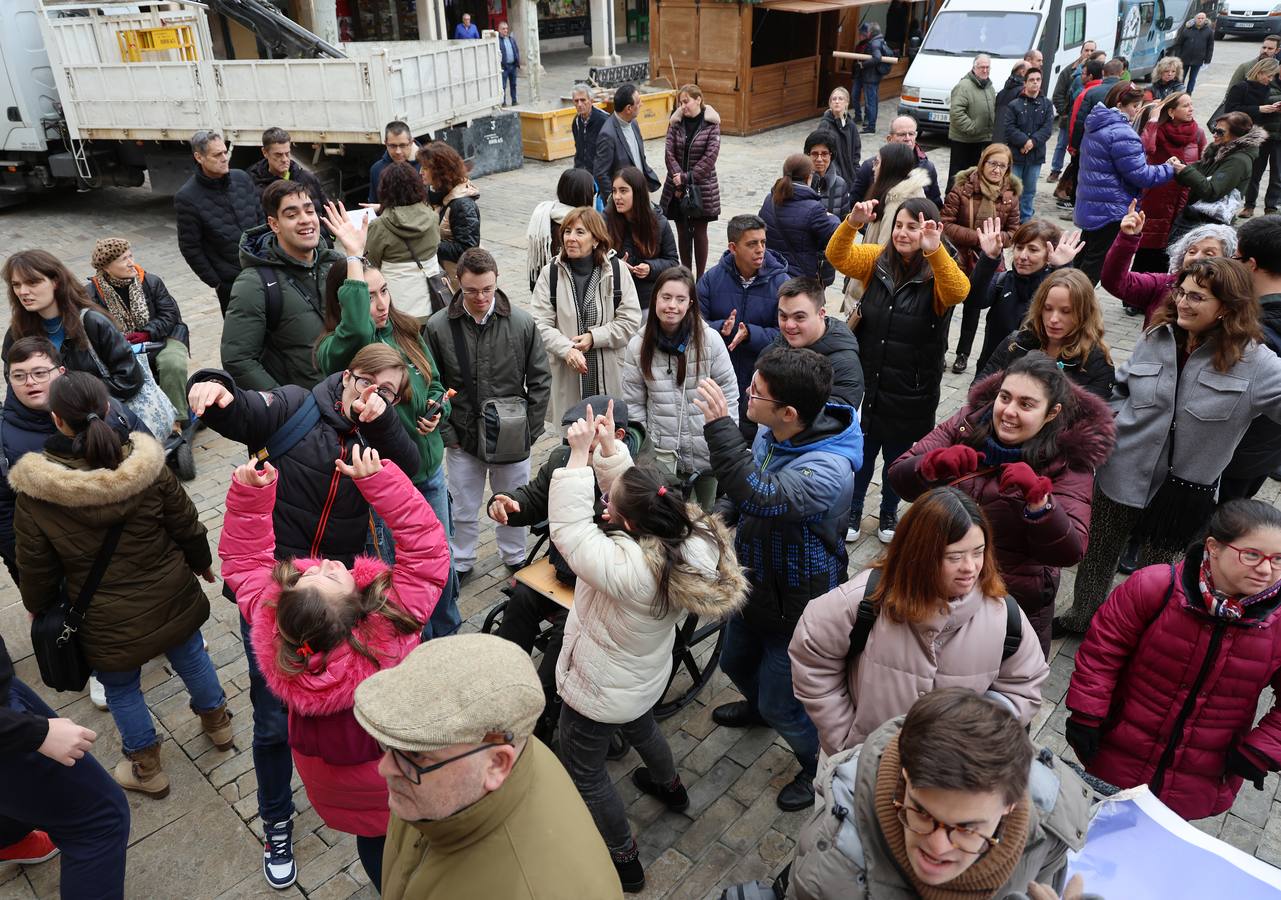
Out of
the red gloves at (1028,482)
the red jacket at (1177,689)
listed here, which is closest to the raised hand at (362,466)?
the red gloves at (1028,482)

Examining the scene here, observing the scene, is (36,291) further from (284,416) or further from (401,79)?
(401,79)

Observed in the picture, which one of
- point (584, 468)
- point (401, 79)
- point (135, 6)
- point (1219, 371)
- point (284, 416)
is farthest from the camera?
point (135, 6)

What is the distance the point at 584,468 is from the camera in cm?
307

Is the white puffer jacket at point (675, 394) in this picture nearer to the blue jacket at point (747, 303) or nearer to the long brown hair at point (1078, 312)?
the blue jacket at point (747, 303)

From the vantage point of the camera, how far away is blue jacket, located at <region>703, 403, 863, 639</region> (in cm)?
332

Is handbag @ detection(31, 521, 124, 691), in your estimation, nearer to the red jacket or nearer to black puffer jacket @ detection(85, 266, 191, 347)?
black puffer jacket @ detection(85, 266, 191, 347)

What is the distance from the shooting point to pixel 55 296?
4898 mm

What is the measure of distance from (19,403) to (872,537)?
4.70 m

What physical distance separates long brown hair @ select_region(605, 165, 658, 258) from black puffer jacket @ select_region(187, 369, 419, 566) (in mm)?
3123

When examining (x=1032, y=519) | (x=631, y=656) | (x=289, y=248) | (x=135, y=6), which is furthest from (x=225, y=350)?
(x=135, y=6)

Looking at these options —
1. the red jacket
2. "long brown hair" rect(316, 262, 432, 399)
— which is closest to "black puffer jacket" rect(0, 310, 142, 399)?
"long brown hair" rect(316, 262, 432, 399)

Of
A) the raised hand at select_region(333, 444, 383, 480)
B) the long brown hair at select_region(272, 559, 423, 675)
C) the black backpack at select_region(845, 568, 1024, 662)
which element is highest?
the raised hand at select_region(333, 444, 383, 480)

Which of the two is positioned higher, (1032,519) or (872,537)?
(1032,519)

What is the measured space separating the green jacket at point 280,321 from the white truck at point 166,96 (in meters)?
7.23
